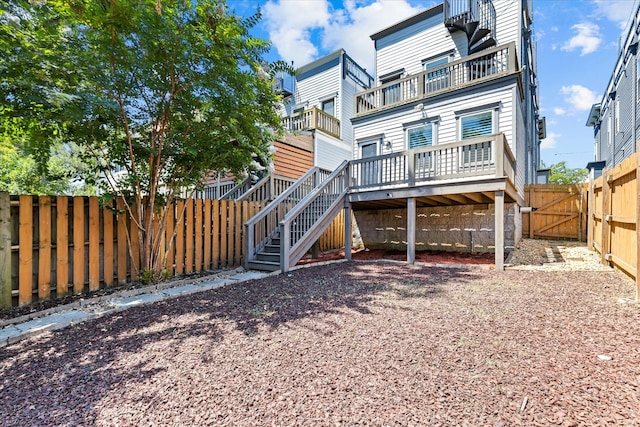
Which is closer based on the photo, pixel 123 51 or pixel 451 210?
pixel 123 51

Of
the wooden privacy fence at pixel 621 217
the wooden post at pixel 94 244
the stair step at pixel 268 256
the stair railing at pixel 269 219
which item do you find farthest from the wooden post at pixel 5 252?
the wooden privacy fence at pixel 621 217

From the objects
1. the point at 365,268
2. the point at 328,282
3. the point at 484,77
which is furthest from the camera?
the point at 484,77

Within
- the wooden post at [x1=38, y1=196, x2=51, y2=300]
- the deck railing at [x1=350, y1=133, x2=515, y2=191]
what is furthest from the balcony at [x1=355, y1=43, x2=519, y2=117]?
the wooden post at [x1=38, y1=196, x2=51, y2=300]

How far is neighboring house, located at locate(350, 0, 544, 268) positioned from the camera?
7.09 metres

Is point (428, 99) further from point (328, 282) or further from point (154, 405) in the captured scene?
point (154, 405)

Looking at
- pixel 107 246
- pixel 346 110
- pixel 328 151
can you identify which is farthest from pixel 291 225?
pixel 346 110

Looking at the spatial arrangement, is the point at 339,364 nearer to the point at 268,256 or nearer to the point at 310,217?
the point at 268,256

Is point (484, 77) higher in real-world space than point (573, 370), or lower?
higher

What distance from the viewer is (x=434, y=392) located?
1990 mm

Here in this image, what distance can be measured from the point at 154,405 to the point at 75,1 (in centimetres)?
487

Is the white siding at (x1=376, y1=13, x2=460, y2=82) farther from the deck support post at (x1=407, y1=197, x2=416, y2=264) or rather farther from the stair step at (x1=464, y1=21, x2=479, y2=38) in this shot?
the deck support post at (x1=407, y1=197, x2=416, y2=264)

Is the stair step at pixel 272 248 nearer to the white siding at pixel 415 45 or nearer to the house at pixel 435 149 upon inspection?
the house at pixel 435 149

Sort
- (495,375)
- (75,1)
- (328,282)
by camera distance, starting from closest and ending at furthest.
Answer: (495,375), (75,1), (328,282)

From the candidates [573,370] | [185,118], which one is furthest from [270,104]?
[573,370]
